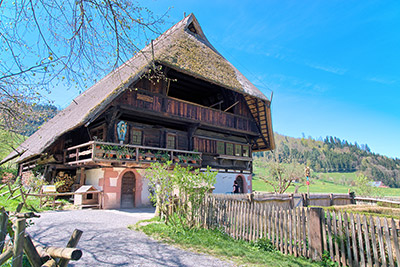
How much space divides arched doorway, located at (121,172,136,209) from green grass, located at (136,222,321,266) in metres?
6.14

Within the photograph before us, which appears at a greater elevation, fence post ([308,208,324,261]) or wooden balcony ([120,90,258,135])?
wooden balcony ([120,90,258,135])

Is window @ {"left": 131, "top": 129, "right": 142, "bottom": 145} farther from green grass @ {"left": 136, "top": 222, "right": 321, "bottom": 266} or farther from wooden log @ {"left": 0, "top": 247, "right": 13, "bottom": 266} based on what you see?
wooden log @ {"left": 0, "top": 247, "right": 13, "bottom": 266}

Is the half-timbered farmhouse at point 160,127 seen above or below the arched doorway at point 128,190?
above

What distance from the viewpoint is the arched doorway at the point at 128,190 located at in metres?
13.6

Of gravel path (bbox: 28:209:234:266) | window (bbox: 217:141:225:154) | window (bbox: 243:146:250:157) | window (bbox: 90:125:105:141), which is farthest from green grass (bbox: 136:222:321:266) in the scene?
window (bbox: 243:146:250:157)

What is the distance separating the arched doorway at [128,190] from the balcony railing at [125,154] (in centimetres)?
155

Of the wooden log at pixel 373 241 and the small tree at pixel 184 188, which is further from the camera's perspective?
the small tree at pixel 184 188

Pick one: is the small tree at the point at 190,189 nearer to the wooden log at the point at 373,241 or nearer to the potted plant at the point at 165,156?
the wooden log at the point at 373,241

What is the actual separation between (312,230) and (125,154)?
9126 mm

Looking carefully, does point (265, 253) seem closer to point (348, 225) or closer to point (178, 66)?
point (348, 225)

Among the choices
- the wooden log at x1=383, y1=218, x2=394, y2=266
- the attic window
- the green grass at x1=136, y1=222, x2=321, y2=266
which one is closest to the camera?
the wooden log at x1=383, y1=218, x2=394, y2=266

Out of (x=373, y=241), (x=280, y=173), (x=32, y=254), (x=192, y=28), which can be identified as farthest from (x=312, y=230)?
(x=280, y=173)

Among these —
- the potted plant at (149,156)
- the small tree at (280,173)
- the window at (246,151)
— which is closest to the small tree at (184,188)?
the potted plant at (149,156)

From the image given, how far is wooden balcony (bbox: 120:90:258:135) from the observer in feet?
44.2
